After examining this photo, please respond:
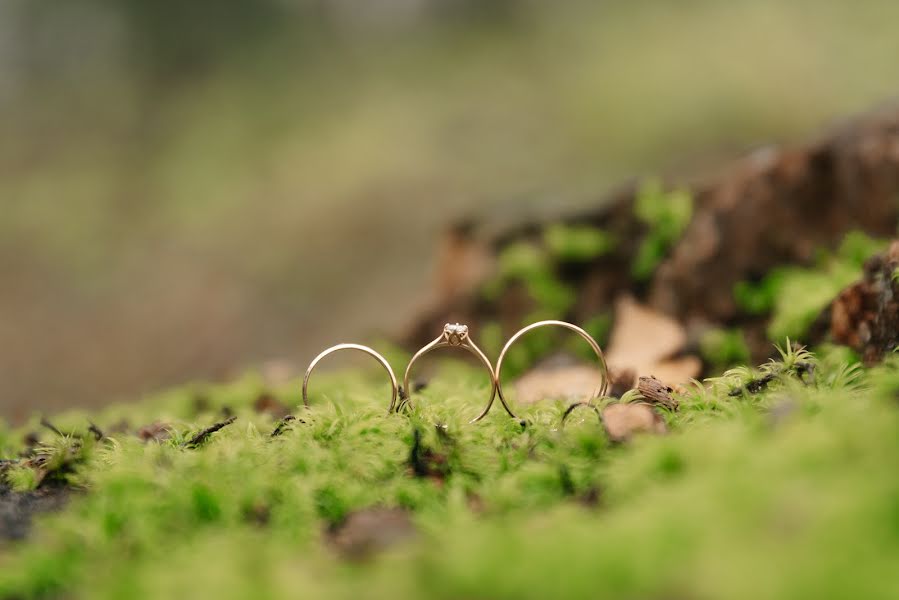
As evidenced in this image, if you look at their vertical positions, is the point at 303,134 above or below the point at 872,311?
above

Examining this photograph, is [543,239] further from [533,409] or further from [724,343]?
[533,409]

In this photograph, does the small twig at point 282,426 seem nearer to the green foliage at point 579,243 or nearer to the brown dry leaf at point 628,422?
the brown dry leaf at point 628,422

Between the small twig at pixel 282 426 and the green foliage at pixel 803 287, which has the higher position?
the green foliage at pixel 803 287

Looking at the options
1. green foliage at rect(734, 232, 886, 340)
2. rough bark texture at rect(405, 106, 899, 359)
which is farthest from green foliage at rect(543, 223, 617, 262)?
green foliage at rect(734, 232, 886, 340)

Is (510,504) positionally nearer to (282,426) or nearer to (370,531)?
(370,531)

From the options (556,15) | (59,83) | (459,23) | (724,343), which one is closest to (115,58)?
(59,83)

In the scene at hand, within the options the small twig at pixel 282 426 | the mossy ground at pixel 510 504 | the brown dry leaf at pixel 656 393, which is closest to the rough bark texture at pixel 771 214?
the brown dry leaf at pixel 656 393

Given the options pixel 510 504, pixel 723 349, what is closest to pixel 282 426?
pixel 510 504
